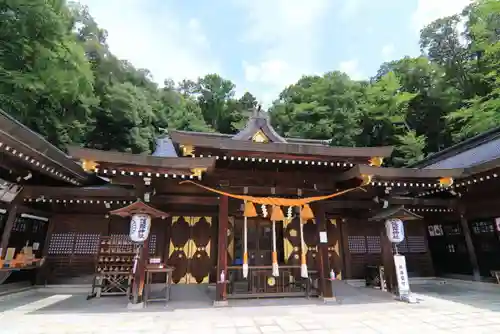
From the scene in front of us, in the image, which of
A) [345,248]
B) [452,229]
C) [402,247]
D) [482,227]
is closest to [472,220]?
[482,227]

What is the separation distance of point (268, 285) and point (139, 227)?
390 cm

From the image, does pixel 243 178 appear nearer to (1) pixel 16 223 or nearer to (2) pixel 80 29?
(1) pixel 16 223

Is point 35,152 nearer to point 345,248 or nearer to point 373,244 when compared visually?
point 345,248

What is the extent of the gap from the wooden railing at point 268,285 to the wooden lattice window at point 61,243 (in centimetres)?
550

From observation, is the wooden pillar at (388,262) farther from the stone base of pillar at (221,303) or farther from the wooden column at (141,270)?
the wooden column at (141,270)

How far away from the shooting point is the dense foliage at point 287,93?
11203 mm

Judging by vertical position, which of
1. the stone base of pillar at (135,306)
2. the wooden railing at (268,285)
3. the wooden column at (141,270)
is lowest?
the stone base of pillar at (135,306)

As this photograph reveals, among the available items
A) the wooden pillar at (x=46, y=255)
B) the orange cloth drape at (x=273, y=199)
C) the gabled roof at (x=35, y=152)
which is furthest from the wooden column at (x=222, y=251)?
the wooden pillar at (x=46, y=255)

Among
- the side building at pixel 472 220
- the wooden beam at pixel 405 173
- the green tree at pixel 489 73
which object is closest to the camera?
the wooden beam at pixel 405 173

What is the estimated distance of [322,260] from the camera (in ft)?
23.6

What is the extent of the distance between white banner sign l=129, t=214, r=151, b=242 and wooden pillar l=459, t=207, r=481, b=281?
10.6 m

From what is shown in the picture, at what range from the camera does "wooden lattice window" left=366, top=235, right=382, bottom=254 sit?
10.1 m

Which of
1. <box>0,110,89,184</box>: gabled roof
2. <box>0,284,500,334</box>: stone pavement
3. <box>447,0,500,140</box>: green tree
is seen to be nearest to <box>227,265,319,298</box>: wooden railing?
<box>0,284,500,334</box>: stone pavement

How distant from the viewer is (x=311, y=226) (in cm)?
988
